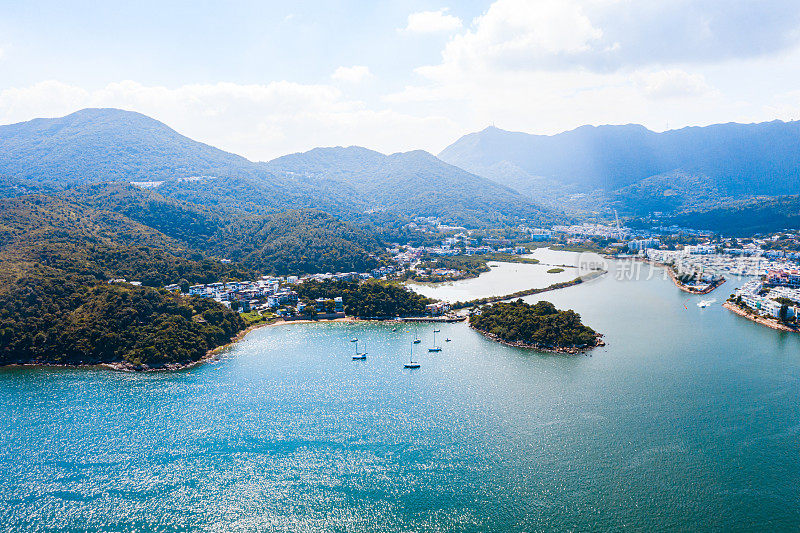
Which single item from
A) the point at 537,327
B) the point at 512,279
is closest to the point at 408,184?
the point at 512,279

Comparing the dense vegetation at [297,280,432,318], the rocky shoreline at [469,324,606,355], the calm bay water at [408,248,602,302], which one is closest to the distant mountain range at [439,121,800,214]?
the calm bay water at [408,248,602,302]

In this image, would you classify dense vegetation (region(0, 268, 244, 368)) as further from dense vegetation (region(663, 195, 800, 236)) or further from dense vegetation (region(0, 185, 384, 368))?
dense vegetation (region(663, 195, 800, 236))

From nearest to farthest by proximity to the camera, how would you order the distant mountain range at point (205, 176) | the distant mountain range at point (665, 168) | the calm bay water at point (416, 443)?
1. the calm bay water at point (416, 443)
2. the distant mountain range at point (205, 176)
3. the distant mountain range at point (665, 168)

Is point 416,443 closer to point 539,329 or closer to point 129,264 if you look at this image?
point 539,329

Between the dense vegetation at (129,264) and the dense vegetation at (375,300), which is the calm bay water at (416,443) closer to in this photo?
the dense vegetation at (129,264)

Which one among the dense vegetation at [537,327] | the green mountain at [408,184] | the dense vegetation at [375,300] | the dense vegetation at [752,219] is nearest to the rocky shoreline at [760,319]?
the dense vegetation at [537,327]
